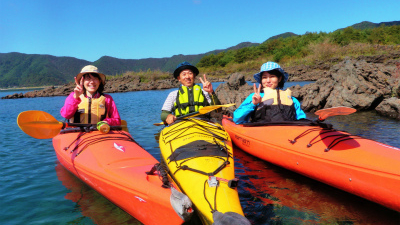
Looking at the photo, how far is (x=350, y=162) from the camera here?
301 centimetres

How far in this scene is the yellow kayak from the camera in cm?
209

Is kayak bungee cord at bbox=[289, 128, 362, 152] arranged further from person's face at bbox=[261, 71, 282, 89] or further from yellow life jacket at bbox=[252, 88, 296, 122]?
person's face at bbox=[261, 71, 282, 89]

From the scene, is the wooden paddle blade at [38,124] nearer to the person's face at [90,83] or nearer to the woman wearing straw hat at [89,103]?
the woman wearing straw hat at [89,103]

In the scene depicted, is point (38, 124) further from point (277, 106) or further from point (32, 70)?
point (32, 70)

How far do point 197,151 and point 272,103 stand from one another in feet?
6.75

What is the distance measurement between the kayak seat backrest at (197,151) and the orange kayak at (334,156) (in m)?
1.27

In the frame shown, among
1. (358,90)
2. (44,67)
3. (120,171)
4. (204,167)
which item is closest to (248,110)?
(204,167)

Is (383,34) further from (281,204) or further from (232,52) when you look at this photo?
(281,204)

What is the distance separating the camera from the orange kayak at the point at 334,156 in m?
2.71

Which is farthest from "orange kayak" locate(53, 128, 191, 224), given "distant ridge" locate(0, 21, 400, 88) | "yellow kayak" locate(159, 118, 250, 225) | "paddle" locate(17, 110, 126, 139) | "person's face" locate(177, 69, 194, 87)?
"distant ridge" locate(0, 21, 400, 88)

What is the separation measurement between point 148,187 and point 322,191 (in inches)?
96.7

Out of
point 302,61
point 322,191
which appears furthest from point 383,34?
point 322,191

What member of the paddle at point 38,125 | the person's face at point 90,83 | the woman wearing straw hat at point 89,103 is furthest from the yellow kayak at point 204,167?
the paddle at point 38,125

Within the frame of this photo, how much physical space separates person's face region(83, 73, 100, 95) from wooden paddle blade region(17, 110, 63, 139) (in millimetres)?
738
